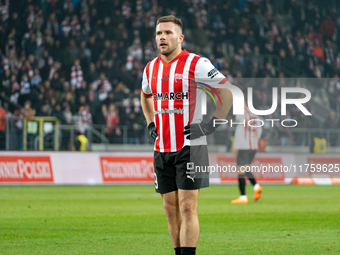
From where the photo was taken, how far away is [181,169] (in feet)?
15.1

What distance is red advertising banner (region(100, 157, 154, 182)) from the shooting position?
59.0 ft

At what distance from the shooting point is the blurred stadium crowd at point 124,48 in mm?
19423

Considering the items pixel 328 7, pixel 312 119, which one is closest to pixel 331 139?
pixel 312 119

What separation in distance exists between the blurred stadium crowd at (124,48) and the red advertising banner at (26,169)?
1136mm

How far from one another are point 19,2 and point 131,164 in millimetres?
8345

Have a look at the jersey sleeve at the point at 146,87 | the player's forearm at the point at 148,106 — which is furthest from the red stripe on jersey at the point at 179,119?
the player's forearm at the point at 148,106

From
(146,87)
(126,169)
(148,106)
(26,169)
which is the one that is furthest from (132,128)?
(146,87)

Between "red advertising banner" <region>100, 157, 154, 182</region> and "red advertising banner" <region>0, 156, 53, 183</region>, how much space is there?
1732 mm

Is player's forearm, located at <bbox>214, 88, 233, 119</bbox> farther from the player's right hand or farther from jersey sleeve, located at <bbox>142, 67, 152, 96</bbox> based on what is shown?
jersey sleeve, located at <bbox>142, 67, 152, 96</bbox>

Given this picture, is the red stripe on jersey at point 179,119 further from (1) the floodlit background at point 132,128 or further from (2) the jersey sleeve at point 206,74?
(1) the floodlit background at point 132,128

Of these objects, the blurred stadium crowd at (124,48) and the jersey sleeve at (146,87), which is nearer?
the jersey sleeve at (146,87)

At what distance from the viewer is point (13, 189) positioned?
15.4 m

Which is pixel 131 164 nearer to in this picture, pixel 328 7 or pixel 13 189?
pixel 13 189

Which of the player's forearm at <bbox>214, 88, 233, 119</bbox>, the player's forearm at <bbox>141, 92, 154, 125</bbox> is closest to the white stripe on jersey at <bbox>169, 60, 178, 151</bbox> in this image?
the player's forearm at <bbox>214, 88, 233, 119</bbox>
